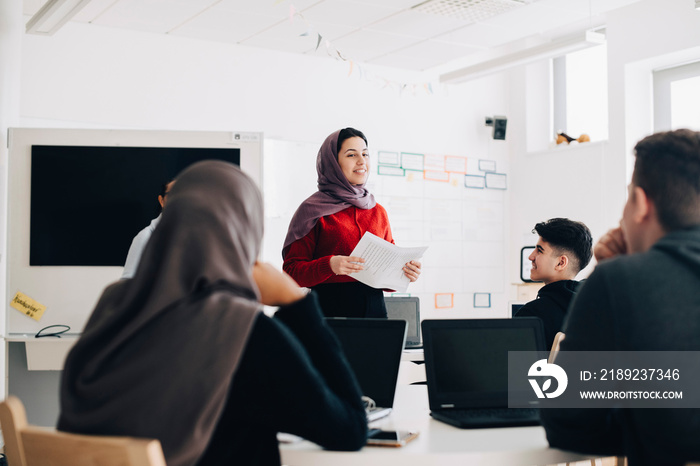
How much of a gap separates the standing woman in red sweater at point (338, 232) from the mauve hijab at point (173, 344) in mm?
1427

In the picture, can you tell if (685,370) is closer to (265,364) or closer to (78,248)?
(265,364)

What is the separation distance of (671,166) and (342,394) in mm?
727

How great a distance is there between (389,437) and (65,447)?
661 mm

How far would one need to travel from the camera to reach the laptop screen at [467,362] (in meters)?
1.78

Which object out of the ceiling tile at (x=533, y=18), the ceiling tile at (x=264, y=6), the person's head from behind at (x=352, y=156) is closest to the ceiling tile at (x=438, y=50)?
the ceiling tile at (x=533, y=18)

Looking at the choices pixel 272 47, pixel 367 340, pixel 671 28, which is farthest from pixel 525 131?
pixel 367 340

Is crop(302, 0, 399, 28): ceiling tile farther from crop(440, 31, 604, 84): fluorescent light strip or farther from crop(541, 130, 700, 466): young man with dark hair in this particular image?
crop(541, 130, 700, 466): young man with dark hair

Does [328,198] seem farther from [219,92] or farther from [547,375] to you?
[219,92]

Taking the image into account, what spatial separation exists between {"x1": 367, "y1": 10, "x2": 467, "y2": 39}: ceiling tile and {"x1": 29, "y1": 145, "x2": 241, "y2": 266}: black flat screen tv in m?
1.84

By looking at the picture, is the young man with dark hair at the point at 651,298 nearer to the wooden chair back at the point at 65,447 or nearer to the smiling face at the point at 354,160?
the wooden chair back at the point at 65,447

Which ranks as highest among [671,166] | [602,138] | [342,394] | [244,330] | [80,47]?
[80,47]

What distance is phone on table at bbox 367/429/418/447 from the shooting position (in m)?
1.45

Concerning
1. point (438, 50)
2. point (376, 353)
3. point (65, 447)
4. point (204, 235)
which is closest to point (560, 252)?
point (376, 353)

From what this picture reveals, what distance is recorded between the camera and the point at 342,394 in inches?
52.5
